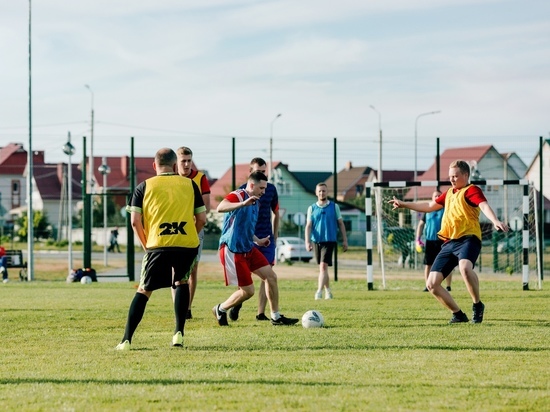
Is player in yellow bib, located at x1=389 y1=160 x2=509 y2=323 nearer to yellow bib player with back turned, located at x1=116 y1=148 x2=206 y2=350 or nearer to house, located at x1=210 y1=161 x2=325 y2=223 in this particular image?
yellow bib player with back turned, located at x1=116 y1=148 x2=206 y2=350

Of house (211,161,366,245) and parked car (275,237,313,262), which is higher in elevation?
house (211,161,366,245)

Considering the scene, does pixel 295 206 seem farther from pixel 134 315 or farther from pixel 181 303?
pixel 134 315

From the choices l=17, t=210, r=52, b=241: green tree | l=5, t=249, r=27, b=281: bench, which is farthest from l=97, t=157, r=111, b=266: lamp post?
l=17, t=210, r=52, b=241: green tree

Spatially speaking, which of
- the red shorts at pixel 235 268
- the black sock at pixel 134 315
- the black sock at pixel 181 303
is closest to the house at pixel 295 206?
the red shorts at pixel 235 268

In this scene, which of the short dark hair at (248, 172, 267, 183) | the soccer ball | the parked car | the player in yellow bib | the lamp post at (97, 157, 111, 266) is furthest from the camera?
the parked car

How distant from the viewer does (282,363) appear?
24.5ft

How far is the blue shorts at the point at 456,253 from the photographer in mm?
10945

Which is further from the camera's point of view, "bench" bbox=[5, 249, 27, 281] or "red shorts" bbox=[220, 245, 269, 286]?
"bench" bbox=[5, 249, 27, 281]

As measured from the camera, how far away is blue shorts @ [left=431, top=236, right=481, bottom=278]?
10.9m

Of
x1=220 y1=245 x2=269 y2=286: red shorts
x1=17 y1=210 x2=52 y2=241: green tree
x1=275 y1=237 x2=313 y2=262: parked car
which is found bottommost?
x1=275 y1=237 x2=313 y2=262: parked car

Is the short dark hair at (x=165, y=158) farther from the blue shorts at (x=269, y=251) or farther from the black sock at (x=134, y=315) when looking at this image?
the blue shorts at (x=269, y=251)

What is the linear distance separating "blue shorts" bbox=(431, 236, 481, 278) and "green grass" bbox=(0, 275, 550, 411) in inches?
26.9

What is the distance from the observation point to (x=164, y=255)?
8531mm

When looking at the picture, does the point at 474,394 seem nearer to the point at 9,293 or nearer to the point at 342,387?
the point at 342,387
